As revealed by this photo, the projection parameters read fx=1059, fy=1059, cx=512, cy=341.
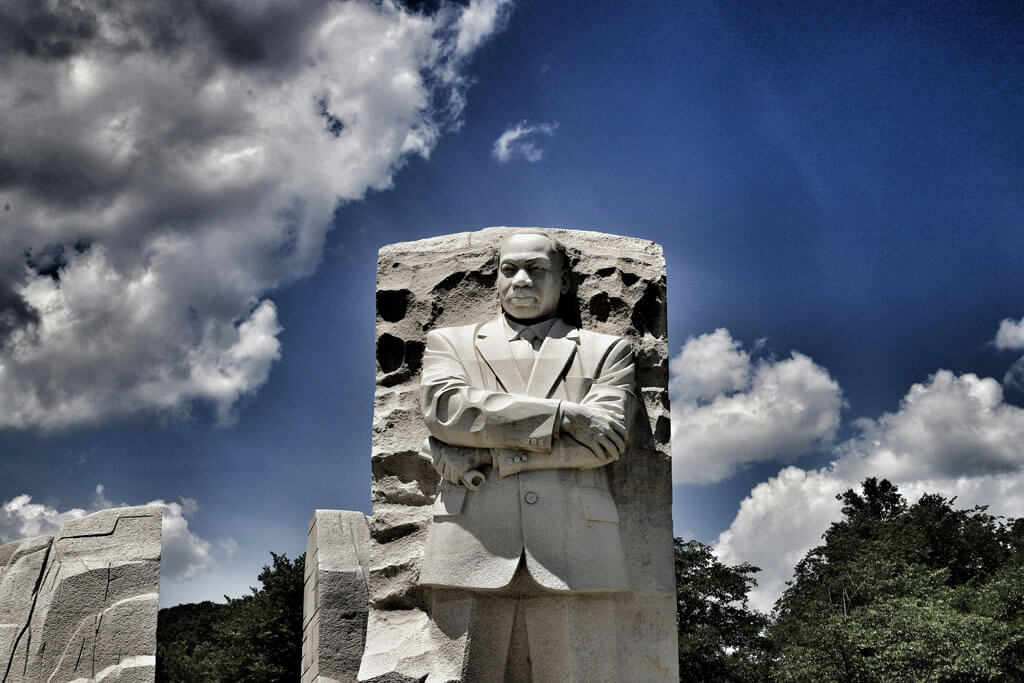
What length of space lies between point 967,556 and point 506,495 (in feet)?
85.6

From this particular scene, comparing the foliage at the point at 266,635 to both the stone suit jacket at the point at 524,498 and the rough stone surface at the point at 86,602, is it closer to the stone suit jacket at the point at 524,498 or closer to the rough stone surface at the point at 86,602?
the rough stone surface at the point at 86,602

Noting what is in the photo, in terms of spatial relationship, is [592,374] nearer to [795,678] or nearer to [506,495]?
[506,495]

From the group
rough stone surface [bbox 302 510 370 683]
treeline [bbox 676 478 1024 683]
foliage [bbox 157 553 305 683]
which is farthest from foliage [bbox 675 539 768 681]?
rough stone surface [bbox 302 510 370 683]

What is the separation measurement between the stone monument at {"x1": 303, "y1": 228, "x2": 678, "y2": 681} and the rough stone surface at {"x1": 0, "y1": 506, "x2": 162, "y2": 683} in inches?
129

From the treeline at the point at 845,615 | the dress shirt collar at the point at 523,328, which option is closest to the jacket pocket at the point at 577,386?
the dress shirt collar at the point at 523,328

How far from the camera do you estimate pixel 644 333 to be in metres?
6.77

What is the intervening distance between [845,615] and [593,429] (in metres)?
16.9

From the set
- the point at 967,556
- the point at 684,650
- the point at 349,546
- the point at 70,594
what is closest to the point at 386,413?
the point at 349,546

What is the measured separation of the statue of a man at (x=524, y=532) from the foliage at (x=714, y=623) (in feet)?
A: 59.6

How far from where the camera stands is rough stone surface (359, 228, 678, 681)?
6121 mm

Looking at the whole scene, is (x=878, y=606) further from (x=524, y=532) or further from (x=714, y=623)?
(x=524, y=532)

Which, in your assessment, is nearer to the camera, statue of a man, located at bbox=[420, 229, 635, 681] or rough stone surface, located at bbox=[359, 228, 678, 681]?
statue of a man, located at bbox=[420, 229, 635, 681]

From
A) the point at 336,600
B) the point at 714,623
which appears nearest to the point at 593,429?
the point at 336,600

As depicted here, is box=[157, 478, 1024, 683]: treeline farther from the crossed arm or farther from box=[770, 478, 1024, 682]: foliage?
the crossed arm
